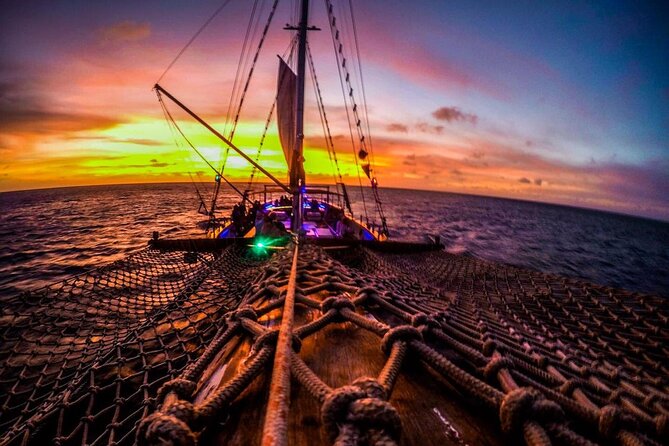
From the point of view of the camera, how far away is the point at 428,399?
3.62 ft

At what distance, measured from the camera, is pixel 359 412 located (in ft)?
2.80

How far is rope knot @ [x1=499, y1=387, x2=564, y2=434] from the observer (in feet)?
2.96

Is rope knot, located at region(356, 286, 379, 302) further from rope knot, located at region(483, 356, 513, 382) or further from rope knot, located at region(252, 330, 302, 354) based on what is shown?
rope knot, located at region(483, 356, 513, 382)

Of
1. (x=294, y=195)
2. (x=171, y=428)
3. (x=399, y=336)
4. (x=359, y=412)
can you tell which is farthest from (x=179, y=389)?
(x=294, y=195)

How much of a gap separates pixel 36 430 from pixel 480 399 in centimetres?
353

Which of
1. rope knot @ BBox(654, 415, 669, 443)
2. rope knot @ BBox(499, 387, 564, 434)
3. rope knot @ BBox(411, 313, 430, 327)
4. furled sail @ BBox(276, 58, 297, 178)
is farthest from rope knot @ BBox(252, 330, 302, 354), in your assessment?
furled sail @ BBox(276, 58, 297, 178)

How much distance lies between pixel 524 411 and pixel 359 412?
587 mm

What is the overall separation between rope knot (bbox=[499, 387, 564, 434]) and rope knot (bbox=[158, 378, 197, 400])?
1.28 meters

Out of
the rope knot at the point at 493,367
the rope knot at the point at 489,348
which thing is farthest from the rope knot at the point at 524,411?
the rope knot at the point at 489,348

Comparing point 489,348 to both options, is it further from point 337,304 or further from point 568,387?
point 337,304

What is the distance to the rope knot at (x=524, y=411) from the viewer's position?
0.90 metres

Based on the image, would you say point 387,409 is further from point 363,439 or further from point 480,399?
point 480,399

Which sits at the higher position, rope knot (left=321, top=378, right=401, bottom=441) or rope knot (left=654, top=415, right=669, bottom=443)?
rope knot (left=321, top=378, right=401, bottom=441)

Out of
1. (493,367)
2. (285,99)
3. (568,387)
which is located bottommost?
(568,387)
